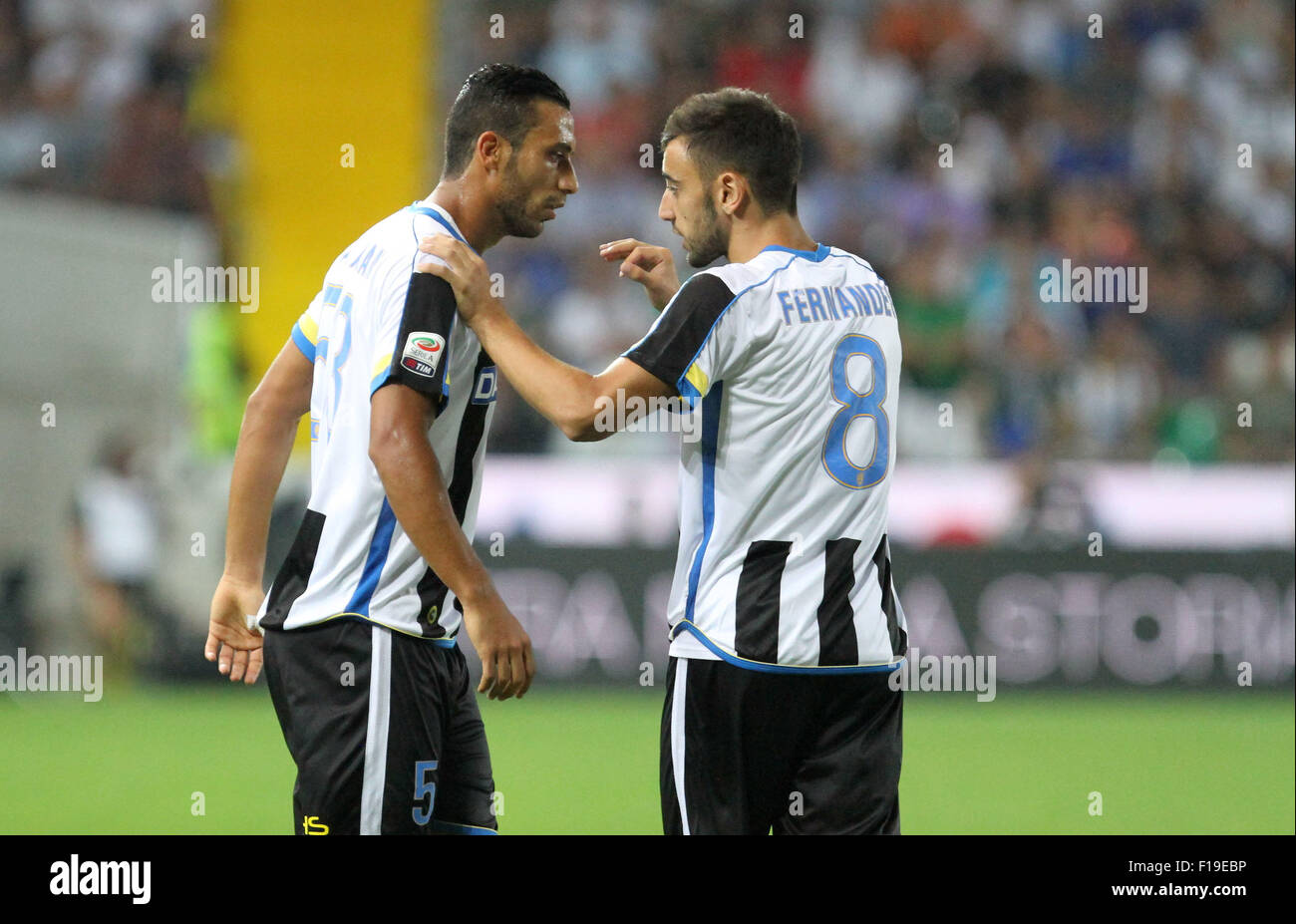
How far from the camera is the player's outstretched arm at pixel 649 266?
3939 millimetres

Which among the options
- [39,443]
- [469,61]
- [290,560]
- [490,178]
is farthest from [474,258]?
[469,61]

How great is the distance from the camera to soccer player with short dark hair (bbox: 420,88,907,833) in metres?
3.54

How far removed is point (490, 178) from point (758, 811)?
1.61 m

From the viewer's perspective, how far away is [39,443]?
37.4 feet

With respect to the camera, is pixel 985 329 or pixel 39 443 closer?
pixel 39 443

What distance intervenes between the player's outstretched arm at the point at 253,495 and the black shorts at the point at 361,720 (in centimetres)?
29

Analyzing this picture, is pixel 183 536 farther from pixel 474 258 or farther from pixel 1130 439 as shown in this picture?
pixel 474 258

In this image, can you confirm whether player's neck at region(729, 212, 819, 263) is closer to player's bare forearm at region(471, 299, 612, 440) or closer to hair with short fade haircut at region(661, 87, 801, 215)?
hair with short fade haircut at region(661, 87, 801, 215)

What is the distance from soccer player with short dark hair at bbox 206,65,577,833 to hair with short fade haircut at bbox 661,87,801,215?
Answer: 1.02ft
